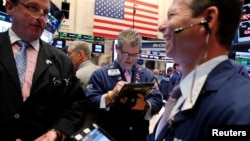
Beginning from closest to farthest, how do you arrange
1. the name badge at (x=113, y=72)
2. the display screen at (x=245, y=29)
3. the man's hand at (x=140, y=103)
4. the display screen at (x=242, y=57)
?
the man's hand at (x=140, y=103)
the name badge at (x=113, y=72)
the display screen at (x=242, y=57)
the display screen at (x=245, y=29)

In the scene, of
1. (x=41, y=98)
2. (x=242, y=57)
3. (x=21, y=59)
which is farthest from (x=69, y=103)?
(x=242, y=57)

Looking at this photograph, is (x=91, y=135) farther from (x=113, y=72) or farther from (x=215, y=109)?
(x=113, y=72)

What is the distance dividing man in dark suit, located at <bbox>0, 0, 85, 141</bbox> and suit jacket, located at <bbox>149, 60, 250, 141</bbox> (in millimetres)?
966

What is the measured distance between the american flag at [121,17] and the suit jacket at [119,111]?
8788 millimetres

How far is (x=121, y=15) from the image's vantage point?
11.6 metres

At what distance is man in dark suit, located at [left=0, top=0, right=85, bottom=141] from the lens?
165 cm

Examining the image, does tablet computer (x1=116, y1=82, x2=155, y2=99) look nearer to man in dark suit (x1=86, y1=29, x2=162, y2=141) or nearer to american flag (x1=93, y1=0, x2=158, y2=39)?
man in dark suit (x1=86, y1=29, x2=162, y2=141)

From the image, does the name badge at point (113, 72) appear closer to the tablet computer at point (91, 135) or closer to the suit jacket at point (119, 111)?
the suit jacket at point (119, 111)

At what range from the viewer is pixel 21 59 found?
1776mm

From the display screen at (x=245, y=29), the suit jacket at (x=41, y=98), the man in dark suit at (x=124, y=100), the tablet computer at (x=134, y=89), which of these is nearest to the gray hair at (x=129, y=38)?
the man in dark suit at (x=124, y=100)

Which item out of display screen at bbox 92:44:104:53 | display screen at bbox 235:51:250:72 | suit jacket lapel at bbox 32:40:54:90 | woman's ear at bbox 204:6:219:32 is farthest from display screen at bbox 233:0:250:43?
display screen at bbox 92:44:104:53

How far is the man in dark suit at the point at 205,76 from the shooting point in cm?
86

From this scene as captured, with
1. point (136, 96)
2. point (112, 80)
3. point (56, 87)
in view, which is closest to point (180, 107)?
point (56, 87)

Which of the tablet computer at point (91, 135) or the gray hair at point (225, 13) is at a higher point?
the gray hair at point (225, 13)
